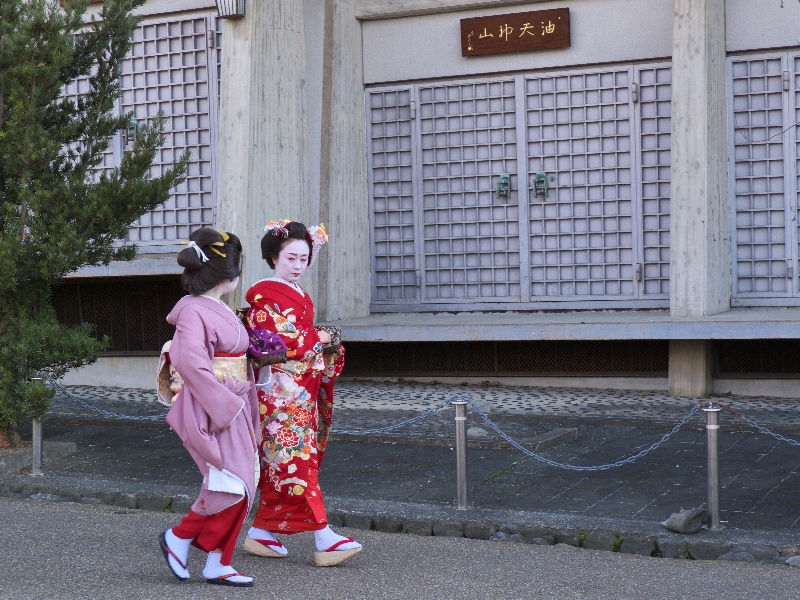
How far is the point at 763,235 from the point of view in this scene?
38.4 feet

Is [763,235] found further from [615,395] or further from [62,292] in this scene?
[62,292]

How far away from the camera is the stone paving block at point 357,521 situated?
688 cm

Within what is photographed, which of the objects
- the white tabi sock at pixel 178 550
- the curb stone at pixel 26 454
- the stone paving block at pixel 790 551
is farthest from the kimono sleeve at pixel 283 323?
the curb stone at pixel 26 454

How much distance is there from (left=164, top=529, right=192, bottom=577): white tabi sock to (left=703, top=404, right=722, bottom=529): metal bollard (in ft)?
9.85

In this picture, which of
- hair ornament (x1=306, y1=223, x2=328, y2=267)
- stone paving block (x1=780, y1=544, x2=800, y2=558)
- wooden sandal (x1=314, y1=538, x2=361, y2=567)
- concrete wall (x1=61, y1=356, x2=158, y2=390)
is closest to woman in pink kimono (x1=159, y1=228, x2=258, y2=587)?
wooden sandal (x1=314, y1=538, x2=361, y2=567)

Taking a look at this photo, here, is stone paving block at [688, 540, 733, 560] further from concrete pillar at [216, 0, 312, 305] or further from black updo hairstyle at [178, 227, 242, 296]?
concrete pillar at [216, 0, 312, 305]

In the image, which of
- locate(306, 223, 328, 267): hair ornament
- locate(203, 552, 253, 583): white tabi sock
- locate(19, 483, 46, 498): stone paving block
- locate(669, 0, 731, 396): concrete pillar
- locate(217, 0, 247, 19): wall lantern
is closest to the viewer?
locate(203, 552, 253, 583): white tabi sock

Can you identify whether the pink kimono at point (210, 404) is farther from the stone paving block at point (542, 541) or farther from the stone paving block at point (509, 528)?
the stone paving block at point (542, 541)

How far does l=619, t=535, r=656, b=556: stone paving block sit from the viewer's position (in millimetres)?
6109

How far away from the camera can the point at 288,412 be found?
6.04 meters

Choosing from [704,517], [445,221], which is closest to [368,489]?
[704,517]

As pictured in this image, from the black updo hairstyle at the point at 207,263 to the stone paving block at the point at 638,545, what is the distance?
105 inches

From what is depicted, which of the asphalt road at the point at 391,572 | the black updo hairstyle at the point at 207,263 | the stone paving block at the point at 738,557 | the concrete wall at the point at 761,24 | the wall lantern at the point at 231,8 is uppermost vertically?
the wall lantern at the point at 231,8

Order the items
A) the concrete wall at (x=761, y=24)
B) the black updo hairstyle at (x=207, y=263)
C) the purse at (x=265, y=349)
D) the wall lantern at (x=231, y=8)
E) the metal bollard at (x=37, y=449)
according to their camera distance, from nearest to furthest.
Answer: the black updo hairstyle at (x=207, y=263), the purse at (x=265, y=349), the metal bollard at (x=37, y=449), the concrete wall at (x=761, y=24), the wall lantern at (x=231, y=8)
